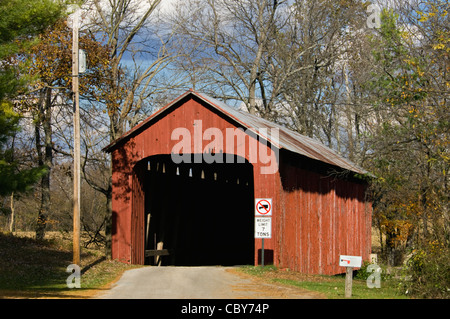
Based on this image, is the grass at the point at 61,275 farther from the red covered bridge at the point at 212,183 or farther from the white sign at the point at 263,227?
the red covered bridge at the point at 212,183

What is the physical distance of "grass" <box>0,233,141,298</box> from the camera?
523 inches

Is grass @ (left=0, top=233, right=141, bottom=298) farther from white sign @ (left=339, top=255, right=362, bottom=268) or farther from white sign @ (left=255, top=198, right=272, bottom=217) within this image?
white sign @ (left=339, top=255, right=362, bottom=268)

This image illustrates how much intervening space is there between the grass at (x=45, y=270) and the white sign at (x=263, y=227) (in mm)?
4472

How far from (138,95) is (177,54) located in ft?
11.4

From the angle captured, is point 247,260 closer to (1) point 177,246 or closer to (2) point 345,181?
(1) point 177,246

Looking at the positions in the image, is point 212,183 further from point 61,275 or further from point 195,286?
point 195,286

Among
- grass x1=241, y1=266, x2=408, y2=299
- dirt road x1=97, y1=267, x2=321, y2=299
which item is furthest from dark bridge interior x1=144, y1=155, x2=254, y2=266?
grass x1=241, y1=266, x2=408, y2=299

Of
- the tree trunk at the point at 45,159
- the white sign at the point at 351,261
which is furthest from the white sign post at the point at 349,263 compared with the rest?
the tree trunk at the point at 45,159

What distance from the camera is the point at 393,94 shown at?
60.7 feet

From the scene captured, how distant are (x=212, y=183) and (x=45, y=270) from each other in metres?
12.5

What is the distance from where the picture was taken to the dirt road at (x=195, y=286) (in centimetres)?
1246

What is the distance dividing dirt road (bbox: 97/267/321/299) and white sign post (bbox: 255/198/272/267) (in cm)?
140

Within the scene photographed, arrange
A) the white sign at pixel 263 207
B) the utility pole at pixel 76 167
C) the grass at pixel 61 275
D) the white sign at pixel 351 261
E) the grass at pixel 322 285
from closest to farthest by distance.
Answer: the white sign at pixel 351 261, the grass at pixel 61 275, the grass at pixel 322 285, the utility pole at pixel 76 167, the white sign at pixel 263 207
